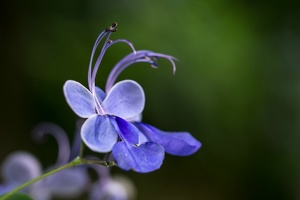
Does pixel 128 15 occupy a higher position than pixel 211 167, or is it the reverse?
pixel 128 15

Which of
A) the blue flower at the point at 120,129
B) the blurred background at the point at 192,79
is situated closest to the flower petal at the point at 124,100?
the blue flower at the point at 120,129

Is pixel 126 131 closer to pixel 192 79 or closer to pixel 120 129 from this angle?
pixel 120 129

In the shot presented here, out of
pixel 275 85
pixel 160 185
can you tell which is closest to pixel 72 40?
pixel 160 185

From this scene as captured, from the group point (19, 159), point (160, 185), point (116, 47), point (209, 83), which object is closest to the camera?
point (19, 159)

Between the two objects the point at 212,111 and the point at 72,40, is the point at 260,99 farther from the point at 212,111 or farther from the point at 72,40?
the point at 72,40

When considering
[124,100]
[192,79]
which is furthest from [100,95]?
[192,79]

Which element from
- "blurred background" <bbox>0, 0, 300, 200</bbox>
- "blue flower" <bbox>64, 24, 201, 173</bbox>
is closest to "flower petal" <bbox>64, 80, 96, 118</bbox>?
"blue flower" <bbox>64, 24, 201, 173</bbox>
